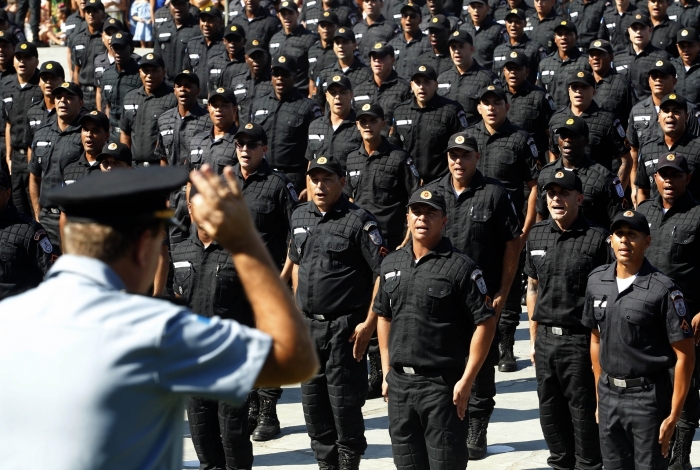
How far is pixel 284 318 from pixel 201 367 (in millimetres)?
219

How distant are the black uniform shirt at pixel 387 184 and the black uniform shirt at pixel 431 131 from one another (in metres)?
1.22

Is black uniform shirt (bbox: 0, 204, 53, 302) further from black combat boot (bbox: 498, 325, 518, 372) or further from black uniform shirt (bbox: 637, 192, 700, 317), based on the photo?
black uniform shirt (bbox: 637, 192, 700, 317)

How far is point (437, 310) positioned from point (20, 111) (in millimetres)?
8086

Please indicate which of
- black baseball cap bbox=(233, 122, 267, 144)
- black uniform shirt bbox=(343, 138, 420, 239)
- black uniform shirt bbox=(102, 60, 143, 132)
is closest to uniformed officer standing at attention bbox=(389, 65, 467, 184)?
black uniform shirt bbox=(343, 138, 420, 239)

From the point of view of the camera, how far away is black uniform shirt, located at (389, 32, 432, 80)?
15.0m

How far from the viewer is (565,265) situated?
7.59 m

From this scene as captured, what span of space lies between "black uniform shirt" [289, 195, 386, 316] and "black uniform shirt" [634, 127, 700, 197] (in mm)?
3017

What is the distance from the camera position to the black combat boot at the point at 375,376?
9.70 meters

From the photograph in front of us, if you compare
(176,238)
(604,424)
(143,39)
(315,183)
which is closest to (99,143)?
(176,238)

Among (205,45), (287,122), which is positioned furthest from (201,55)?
(287,122)

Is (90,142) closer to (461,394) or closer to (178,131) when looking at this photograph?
(178,131)

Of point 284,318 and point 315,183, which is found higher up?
point 284,318

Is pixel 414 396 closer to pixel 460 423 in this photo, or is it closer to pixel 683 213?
pixel 460 423

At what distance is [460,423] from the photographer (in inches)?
271
